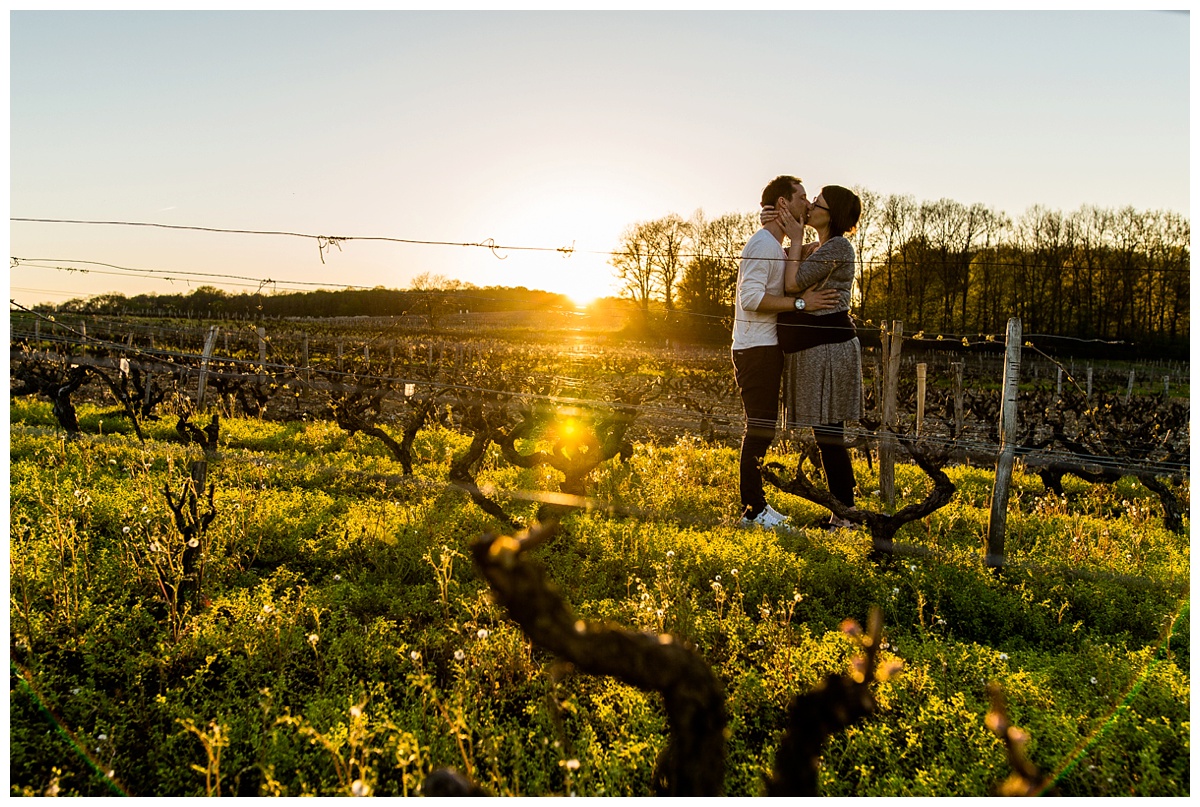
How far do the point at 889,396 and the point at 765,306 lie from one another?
8.13 feet

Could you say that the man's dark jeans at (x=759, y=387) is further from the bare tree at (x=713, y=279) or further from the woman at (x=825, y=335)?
the bare tree at (x=713, y=279)

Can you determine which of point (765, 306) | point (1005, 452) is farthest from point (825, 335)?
point (1005, 452)

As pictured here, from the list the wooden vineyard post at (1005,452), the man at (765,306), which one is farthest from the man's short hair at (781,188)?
the wooden vineyard post at (1005,452)

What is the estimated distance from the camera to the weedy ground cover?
2.97 metres

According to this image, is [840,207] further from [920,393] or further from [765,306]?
[920,393]

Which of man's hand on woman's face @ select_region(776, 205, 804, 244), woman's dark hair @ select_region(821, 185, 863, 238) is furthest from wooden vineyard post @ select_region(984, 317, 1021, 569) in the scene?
man's hand on woman's face @ select_region(776, 205, 804, 244)

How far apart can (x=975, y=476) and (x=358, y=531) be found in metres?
8.14

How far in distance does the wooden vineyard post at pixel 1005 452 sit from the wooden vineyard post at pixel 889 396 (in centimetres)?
148

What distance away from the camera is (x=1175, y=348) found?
40.1 meters

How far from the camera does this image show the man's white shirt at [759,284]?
16.9ft

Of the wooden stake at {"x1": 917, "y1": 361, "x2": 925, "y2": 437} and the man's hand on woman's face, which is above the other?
the man's hand on woman's face

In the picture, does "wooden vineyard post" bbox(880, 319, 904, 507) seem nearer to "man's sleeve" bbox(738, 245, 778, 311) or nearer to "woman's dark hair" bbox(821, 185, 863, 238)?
"woman's dark hair" bbox(821, 185, 863, 238)

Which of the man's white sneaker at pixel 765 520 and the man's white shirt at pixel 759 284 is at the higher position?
the man's white shirt at pixel 759 284

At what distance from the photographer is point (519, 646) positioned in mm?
3830
